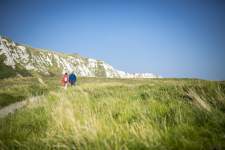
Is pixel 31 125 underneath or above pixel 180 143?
underneath

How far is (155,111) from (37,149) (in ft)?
10.1

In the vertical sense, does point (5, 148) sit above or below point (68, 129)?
below

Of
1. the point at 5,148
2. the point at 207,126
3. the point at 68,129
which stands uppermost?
the point at 207,126

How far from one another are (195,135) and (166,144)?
1.84 feet

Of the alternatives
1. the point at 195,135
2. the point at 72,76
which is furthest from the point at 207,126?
the point at 72,76

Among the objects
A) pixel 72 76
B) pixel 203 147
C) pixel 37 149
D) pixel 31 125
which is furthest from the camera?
pixel 72 76

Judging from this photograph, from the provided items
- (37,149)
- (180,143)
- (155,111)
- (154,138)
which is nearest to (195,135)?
(180,143)

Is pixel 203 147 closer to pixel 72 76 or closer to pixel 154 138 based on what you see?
pixel 154 138

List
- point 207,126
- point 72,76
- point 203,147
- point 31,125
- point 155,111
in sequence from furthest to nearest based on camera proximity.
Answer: point 72,76, point 31,125, point 155,111, point 207,126, point 203,147

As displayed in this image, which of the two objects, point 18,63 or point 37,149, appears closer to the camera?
point 37,149

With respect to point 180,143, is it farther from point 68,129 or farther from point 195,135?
point 68,129

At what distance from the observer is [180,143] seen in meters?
3.47

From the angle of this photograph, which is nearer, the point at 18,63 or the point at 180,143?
the point at 180,143

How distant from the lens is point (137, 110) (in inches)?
236
